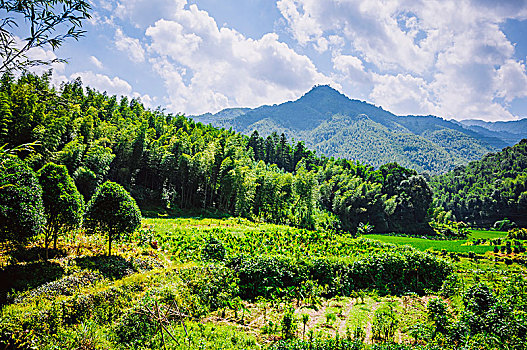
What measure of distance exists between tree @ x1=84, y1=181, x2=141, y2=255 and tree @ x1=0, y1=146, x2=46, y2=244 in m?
2.13

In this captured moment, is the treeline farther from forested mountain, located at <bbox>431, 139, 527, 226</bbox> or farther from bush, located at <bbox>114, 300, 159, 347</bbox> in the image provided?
forested mountain, located at <bbox>431, 139, 527, 226</bbox>

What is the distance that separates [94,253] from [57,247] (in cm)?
139

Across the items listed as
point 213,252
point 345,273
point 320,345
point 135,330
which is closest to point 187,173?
point 213,252

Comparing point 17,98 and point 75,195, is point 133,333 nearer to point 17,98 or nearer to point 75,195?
point 75,195

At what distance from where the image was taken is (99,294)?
789cm

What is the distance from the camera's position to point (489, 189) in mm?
78062

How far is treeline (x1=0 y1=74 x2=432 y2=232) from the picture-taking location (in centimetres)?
2339

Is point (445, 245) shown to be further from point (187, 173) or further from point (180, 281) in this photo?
point (180, 281)

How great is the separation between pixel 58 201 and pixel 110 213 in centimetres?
185

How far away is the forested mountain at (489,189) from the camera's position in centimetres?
7014

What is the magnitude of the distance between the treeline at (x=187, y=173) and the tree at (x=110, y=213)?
29.8 feet

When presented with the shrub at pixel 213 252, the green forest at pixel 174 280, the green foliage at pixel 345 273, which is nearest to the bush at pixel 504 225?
the green forest at pixel 174 280

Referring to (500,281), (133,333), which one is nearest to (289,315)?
(133,333)

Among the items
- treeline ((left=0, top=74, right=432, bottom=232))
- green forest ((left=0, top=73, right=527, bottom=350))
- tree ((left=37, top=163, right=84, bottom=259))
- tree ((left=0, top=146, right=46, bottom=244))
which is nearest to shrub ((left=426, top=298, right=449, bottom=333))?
green forest ((left=0, top=73, right=527, bottom=350))
